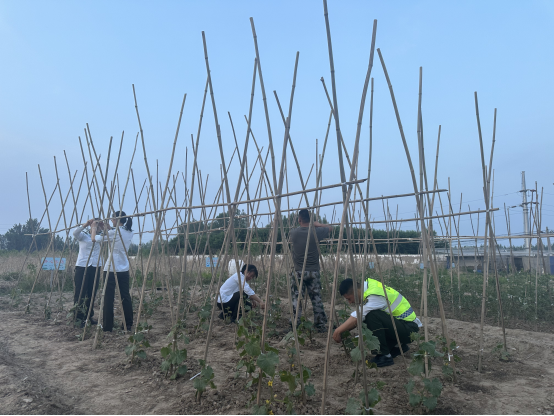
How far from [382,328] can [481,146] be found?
1.89m

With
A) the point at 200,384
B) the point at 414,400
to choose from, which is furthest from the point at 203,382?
the point at 414,400

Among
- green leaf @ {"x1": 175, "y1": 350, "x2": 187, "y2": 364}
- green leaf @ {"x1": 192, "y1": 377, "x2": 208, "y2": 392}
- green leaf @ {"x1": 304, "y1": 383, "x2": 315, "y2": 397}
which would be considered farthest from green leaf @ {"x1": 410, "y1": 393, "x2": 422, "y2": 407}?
green leaf @ {"x1": 175, "y1": 350, "x2": 187, "y2": 364}

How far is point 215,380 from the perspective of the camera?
272cm

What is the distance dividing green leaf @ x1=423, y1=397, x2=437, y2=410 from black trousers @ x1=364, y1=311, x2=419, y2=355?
3.29 ft

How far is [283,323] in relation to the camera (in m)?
4.80

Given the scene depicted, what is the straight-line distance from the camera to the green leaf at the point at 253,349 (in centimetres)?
212

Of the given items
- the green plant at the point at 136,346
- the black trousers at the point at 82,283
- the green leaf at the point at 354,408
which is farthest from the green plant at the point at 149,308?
the green leaf at the point at 354,408

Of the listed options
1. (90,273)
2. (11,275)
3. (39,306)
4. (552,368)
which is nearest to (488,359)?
(552,368)

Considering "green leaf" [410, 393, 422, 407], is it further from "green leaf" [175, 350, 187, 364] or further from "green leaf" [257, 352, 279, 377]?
"green leaf" [175, 350, 187, 364]

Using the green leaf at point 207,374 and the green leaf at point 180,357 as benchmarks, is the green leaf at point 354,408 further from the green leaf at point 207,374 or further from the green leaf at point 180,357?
the green leaf at point 180,357

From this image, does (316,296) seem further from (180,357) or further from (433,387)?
(433,387)

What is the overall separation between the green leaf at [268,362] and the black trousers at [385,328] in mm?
1387

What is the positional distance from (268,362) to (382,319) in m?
1.56

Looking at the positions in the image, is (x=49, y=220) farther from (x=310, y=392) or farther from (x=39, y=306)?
(x=310, y=392)
